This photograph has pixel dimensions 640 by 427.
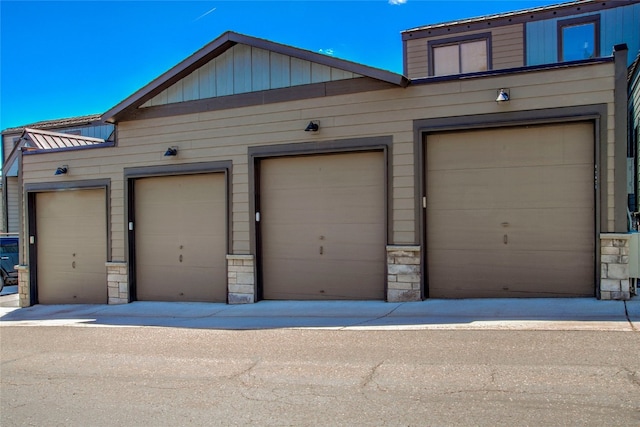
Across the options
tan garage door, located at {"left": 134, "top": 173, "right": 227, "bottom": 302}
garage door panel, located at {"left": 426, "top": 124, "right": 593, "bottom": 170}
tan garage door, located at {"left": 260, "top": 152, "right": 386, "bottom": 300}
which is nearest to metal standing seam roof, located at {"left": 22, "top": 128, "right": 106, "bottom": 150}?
tan garage door, located at {"left": 134, "top": 173, "right": 227, "bottom": 302}

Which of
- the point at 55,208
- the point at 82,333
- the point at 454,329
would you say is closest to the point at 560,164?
the point at 454,329

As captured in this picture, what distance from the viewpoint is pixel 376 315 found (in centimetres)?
849

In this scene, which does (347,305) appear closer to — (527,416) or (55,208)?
(527,416)

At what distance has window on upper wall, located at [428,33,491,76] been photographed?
1437 centimetres

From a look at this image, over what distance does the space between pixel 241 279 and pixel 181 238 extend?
1.94 meters

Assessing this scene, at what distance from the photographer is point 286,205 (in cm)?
1069

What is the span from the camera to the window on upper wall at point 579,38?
44.4ft

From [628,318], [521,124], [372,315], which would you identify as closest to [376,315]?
[372,315]

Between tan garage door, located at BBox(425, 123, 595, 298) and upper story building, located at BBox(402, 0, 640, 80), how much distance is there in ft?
16.7

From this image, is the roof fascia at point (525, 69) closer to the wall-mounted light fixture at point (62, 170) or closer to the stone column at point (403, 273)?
the stone column at point (403, 273)

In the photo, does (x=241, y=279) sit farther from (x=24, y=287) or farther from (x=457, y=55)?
(x=457, y=55)

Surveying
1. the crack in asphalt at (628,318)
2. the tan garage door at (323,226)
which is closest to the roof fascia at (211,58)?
the tan garage door at (323,226)

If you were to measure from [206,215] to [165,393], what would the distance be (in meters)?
6.58

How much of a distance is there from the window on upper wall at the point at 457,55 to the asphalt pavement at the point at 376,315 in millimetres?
7774
